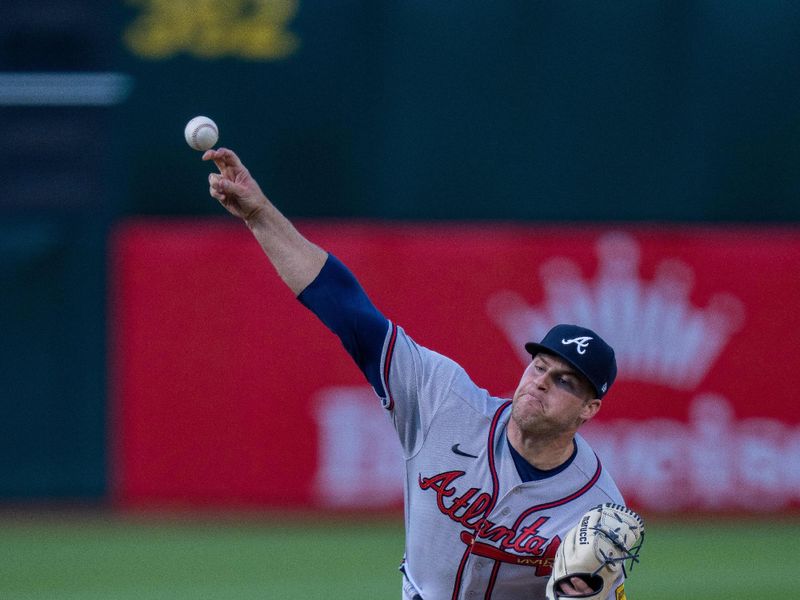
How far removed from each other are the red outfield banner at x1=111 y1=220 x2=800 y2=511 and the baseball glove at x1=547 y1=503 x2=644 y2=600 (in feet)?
16.8

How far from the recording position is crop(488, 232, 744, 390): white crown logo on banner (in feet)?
29.3

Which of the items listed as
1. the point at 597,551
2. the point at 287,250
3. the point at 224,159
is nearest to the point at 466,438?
the point at 597,551

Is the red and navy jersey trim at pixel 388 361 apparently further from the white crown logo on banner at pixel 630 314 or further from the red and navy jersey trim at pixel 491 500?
the white crown logo on banner at pixel 630 314

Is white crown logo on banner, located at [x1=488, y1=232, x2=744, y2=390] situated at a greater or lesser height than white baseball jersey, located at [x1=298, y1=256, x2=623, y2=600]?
lesser

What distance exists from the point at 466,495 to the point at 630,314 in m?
5.27

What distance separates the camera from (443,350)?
889 centimetres

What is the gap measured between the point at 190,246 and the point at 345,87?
1.55 meters

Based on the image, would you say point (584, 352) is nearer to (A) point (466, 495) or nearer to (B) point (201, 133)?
(A) point (466, 495)

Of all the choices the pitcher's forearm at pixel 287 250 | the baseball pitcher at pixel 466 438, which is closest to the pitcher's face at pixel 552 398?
the baseball pitcher at pixel 466 438

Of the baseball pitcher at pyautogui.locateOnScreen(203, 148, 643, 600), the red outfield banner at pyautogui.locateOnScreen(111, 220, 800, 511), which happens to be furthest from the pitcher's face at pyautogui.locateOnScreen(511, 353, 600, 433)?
the red outfield banner at pyautogui.locateOnScreen(111, 220, 800, 511)

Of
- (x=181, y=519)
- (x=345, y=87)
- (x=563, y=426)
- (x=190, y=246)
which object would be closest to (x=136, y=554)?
(x=181, y=519)

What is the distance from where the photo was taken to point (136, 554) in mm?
7844

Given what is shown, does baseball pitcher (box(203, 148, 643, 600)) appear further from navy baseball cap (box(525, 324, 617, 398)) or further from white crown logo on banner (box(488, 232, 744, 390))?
white crown logo on banner (box(488, 232, 744, 390))

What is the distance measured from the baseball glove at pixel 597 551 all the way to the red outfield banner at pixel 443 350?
201 inches
